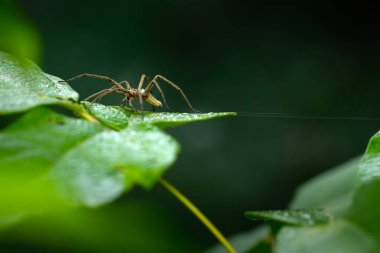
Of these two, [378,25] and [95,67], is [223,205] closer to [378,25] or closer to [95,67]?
[95,67]

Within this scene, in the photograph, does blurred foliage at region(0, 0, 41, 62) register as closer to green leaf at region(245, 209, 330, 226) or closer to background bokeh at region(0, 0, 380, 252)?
green leaf at region(245, 209, 330, 226)

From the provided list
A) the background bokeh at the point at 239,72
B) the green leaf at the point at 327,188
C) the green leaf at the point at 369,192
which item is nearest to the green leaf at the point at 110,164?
the green leaf at the point at 369,192

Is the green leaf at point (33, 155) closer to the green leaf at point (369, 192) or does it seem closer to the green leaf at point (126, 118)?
the green leaf at point (126, 118)

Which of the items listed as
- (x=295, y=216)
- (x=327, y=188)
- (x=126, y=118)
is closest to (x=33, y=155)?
(x=126, y=118)

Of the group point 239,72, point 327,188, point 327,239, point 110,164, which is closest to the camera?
point 110,164

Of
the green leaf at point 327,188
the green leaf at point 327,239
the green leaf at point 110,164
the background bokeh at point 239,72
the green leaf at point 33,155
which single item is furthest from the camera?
the background bokeh at point 239,72

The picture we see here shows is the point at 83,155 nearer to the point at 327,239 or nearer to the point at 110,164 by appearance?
the point at 110,164
